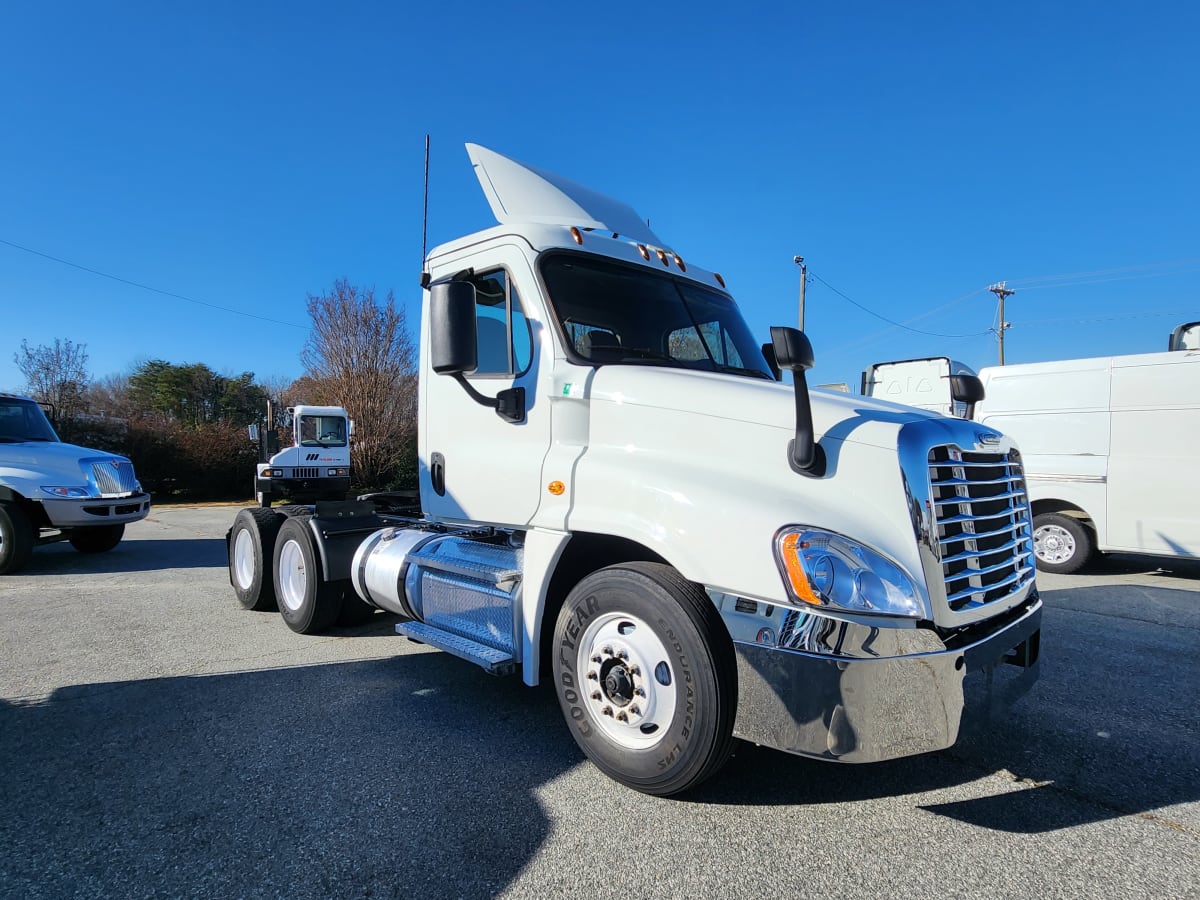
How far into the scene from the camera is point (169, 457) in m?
24.1

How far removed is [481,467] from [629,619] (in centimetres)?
143

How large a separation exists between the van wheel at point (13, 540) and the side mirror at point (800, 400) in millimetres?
9878

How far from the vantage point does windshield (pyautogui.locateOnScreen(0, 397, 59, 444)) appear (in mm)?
9094

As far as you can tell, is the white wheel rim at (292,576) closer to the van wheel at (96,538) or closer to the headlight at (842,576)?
the headlight at (842,576)

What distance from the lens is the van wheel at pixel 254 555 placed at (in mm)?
5797

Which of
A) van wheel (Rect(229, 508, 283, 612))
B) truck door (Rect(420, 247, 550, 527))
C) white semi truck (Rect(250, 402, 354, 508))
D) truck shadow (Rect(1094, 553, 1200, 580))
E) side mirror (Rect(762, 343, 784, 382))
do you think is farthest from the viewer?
white semi truck (Rect(250, 402, 354, 508))

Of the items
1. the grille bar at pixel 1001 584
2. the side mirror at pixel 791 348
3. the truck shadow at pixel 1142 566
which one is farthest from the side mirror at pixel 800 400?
the truck shadow at pixel 1142 566

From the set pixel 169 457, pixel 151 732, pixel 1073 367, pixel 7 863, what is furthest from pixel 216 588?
pixel 169 457

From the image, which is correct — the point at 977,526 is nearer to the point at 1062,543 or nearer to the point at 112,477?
the point at 1062,543

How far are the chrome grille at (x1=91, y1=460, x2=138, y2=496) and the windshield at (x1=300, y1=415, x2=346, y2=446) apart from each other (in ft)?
30.1

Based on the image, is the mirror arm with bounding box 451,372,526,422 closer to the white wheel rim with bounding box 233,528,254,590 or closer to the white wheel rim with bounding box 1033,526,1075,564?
the white wheel rim with bounding box 233,528,254,590

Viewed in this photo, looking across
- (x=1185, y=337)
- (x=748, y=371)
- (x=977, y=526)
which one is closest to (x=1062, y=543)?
(x=1185, y=337)

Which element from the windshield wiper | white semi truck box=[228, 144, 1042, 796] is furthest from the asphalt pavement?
the windshield wiper

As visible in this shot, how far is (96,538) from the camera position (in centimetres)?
1009
